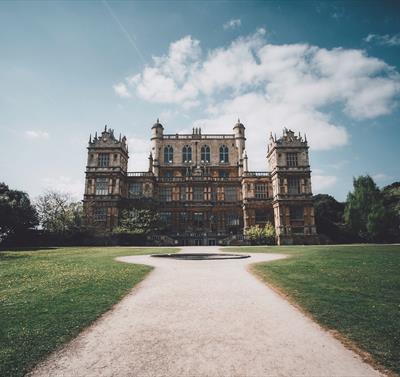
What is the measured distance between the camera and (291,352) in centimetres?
454

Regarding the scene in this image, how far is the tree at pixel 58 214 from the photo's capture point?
38.2 m

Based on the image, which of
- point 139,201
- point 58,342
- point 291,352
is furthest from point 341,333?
point 139,201

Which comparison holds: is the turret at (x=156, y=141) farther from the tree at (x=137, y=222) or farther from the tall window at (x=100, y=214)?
the tall window at (x=100, y=214)

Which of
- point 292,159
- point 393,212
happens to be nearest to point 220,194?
point 292,159

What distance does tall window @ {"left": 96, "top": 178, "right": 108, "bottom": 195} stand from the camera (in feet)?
134

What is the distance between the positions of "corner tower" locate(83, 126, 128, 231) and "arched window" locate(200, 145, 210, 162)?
14.3 m

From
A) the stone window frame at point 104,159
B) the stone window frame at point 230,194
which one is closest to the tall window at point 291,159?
the stone window frame at point 230,194

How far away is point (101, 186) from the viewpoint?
4100cm

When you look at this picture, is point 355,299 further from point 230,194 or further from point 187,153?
point 187,153

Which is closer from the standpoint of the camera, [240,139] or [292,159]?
[292,159]

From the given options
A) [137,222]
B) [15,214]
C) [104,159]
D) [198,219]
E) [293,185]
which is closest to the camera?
[15,214]

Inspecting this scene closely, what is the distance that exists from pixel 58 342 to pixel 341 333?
539 centimetres

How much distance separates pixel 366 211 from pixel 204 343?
155ft

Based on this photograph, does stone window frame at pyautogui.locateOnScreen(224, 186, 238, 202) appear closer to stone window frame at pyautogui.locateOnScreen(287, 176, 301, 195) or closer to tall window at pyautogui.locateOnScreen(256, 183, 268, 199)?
tall window at pyautogui.locateOnScreen(256, 183, 268, 199)
